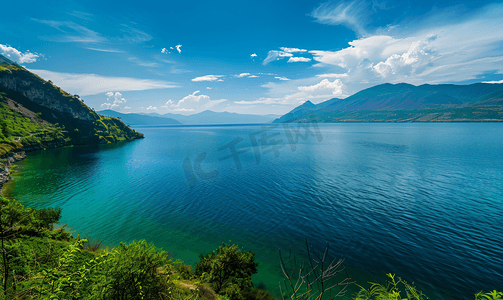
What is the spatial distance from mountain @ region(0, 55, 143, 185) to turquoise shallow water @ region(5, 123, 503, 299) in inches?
3985

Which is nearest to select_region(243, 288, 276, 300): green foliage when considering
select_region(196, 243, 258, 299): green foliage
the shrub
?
select_region(196, 243, 258, 299): green foliage

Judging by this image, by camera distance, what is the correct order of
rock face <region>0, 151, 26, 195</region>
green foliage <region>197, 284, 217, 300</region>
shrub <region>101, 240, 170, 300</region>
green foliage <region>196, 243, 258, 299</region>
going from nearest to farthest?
shrub <region>101, 240, 170, 300</region>
green foliage <region>197, 284, 217, 300</region>
green foliage <region>196, 243, 258, 299</region>
rock face <region>0, 151, 26, 195</region>

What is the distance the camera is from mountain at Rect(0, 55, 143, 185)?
13775 centimetres

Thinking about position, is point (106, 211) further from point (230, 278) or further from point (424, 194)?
point (424, 194)

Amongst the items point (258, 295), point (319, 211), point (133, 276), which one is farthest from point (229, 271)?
point (319, 211)

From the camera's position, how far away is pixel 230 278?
66.0ft

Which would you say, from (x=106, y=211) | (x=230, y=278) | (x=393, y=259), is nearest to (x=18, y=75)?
(x=106, y=211)

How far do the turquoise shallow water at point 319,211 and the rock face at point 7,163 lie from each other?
3.12 m

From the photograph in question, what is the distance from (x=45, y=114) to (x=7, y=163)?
130m

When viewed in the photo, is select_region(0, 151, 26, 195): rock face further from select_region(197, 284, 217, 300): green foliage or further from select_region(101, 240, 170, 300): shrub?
select_region(197, 284, 217, 300): green foliage

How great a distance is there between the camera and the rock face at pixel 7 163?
57.0 m

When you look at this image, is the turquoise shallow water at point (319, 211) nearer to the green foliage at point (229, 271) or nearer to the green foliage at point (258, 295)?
the green foliage at point (258, 295)

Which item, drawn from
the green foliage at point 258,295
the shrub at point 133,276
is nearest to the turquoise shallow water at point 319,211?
the green foliage at point 258,295

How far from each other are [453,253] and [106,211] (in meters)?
57.2
